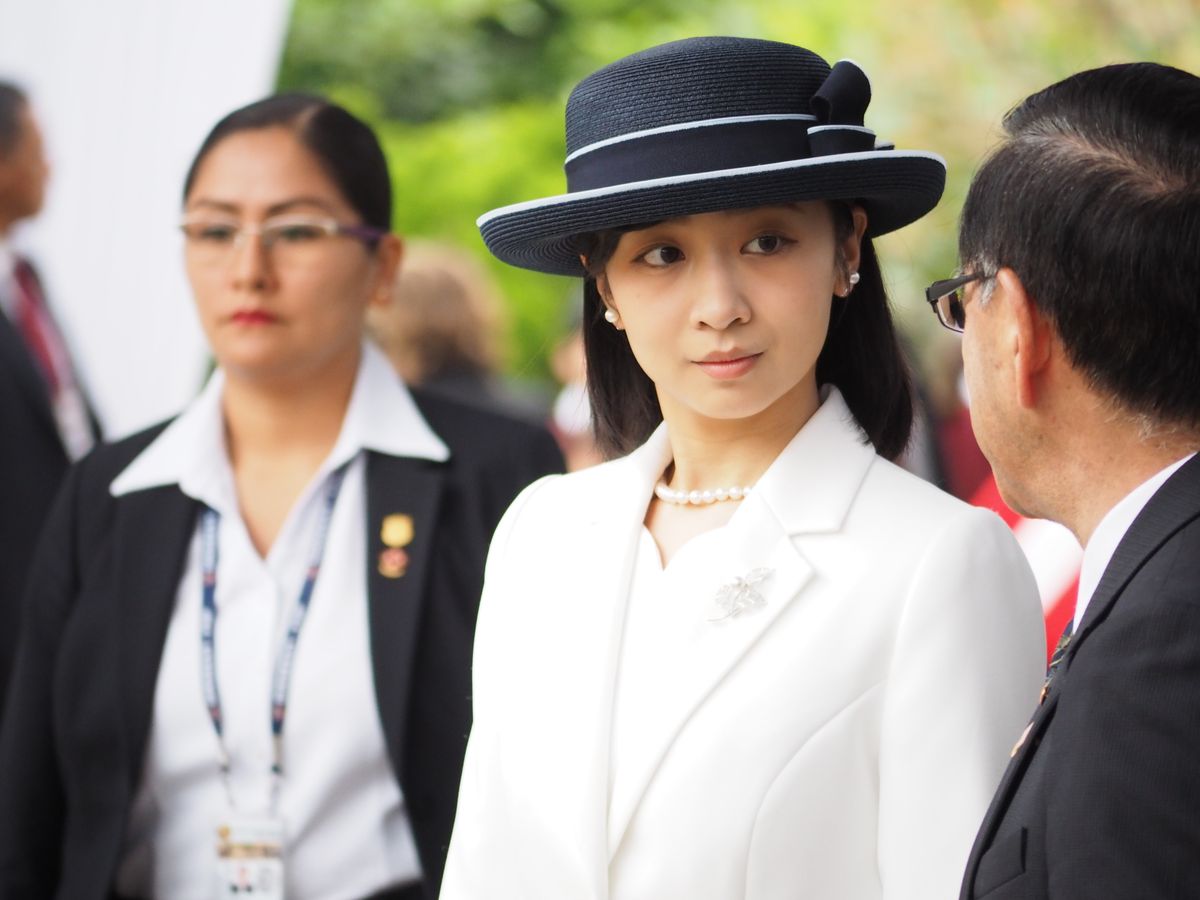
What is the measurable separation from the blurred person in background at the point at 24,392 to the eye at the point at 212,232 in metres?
1.43

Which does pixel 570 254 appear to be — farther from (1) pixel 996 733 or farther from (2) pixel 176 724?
(2) pixel 176 724

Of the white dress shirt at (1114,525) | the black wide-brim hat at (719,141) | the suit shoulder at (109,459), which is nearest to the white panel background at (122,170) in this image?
the suit shoulder at (109,459)

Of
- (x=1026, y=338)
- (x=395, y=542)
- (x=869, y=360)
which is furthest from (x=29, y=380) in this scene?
(x=1026, y=338)

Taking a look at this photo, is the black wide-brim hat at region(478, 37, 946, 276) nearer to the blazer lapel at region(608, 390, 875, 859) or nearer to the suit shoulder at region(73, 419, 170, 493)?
the blazer lapel at region(608, 390, 875, 859)

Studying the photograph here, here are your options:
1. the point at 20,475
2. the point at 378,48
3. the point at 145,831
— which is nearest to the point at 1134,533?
A: the point at 145,831

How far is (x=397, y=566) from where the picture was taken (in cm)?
295

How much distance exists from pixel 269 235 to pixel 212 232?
11 cm

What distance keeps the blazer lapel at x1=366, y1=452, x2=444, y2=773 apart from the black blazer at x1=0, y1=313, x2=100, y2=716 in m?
1.51

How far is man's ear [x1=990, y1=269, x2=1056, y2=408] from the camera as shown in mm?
1675

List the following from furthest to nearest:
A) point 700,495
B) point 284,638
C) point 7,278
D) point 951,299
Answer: point 7,278 < point 284,638 < point 700,495 < point 951,299

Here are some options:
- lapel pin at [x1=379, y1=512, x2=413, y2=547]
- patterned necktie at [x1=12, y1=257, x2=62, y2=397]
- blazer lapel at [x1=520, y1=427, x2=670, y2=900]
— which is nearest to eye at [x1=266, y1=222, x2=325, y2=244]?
lapel pin at [x1=379, y1=512, x2=413, y2=547]

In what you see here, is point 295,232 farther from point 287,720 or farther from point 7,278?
point 7,278

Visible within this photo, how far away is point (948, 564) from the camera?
1858 millimetres

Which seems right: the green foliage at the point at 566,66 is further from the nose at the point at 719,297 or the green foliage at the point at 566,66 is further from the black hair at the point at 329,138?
the nose at the point at 719,297
